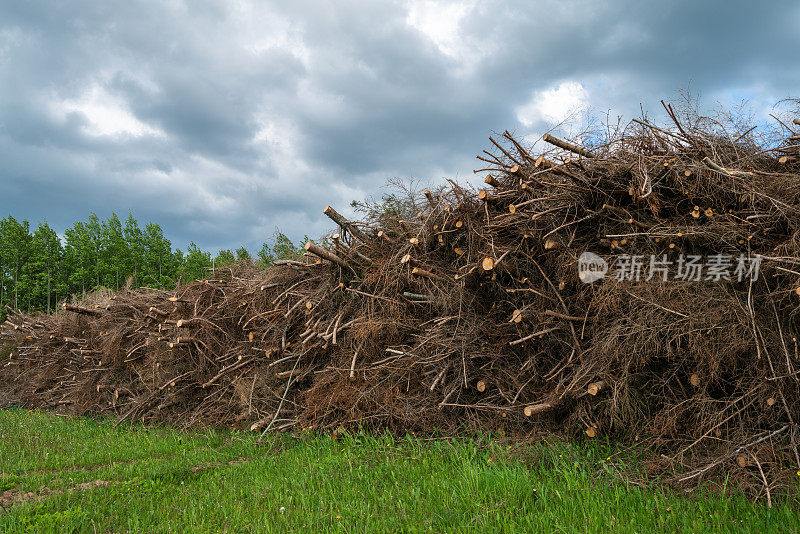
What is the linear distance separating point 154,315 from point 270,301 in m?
2.94

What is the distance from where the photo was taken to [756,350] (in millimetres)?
3459

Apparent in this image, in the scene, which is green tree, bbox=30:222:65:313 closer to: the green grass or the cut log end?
the green grass

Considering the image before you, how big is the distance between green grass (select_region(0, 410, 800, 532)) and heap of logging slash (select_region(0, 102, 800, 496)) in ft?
1.24

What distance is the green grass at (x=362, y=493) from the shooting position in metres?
2.99

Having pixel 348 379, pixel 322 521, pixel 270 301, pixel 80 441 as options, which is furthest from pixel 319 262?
pixel 80 441

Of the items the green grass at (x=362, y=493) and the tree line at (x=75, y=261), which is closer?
the green grass at (x=362, y=493)

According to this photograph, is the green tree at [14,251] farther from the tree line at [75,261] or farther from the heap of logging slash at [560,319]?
the heap of logging slash at [560,319]

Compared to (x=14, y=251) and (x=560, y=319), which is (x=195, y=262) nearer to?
(x=14, y=251)

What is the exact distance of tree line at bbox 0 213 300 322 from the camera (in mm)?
32781

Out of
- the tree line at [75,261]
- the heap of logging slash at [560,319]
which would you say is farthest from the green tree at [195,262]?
the heap of logging slash at [560,319]

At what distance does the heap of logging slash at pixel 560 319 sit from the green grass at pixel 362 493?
38 cm

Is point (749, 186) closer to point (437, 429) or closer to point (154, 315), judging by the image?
point (437, 429)

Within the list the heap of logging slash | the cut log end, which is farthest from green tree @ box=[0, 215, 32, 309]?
the cut log end

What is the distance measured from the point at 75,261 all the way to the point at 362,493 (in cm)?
4076
